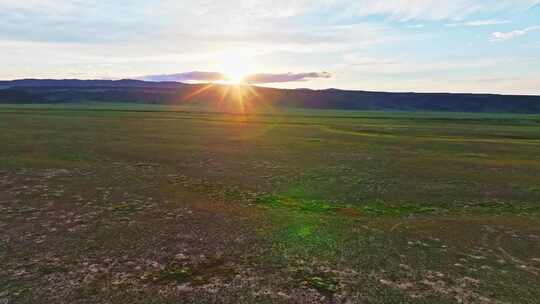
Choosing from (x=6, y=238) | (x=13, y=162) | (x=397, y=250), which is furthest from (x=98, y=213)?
(x=13, y=162)

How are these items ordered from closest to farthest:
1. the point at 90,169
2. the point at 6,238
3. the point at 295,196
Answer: the point at 6,238 → the point at 295,196 → the point at 90,169

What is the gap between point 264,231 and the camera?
49.4 feet

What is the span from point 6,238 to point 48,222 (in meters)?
1.91

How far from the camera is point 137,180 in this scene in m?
23.1

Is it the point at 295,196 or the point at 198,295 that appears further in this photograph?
the point at 295,196

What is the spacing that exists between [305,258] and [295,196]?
8032mm

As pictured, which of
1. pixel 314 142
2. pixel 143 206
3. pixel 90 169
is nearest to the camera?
pixel 143 206

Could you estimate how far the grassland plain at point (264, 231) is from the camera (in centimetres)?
1055

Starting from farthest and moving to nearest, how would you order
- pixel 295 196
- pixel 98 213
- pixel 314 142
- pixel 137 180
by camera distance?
1. pixel 314 142
2. pixel 137 180
3. pixel 295 196
4. pixel 98 213

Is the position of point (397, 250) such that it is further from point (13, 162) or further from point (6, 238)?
point (13, 162)

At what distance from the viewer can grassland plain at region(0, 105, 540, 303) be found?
10555mm

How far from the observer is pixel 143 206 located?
17.9 metres

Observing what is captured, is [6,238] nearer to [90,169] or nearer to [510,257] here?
[90,169]

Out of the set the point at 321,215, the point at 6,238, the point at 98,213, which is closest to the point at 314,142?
the point at 321,215
